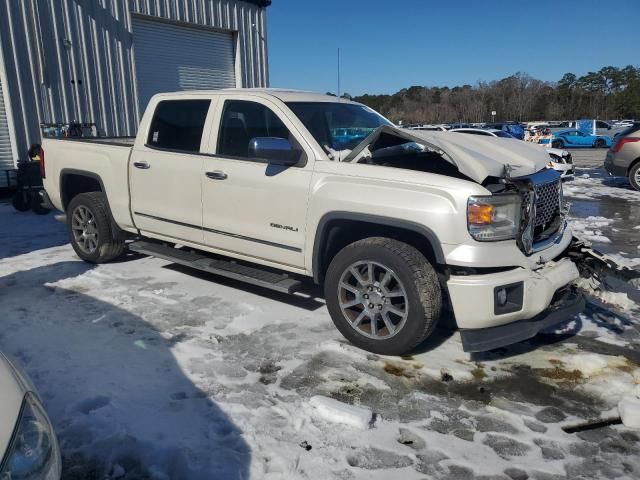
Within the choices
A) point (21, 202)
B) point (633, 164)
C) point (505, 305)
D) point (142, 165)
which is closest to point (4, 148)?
point (21, 202)

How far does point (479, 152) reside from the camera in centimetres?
398

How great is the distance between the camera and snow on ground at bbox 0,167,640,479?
8.90ft

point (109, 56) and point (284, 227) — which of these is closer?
point (284, 227)

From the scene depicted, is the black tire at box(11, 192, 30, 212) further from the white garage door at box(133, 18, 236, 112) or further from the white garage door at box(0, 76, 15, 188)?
the white garage door at box(133, 18, 236, 112)

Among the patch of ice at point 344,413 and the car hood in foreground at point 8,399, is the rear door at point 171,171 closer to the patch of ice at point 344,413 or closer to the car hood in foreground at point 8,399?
the patch of ice at point 344,413

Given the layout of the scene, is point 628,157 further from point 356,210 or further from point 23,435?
point 23,435

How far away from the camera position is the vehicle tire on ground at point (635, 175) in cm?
1273

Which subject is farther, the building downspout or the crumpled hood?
the building downspout

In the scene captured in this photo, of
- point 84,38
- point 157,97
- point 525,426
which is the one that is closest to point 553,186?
point 525,426

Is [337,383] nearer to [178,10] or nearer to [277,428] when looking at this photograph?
[277,428]

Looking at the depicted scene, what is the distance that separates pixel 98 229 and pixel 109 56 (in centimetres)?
814

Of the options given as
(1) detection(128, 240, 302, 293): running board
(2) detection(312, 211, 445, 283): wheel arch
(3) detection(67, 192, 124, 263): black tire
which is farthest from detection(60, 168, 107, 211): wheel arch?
(2) detection(312, 211, 445, 283): wheel arch

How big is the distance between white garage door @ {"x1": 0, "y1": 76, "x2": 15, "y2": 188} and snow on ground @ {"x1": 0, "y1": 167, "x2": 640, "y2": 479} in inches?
303

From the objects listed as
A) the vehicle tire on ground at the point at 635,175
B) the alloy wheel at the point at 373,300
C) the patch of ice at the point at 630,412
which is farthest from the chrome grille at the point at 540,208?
the vehicle tire on ground at the point at 635,175
